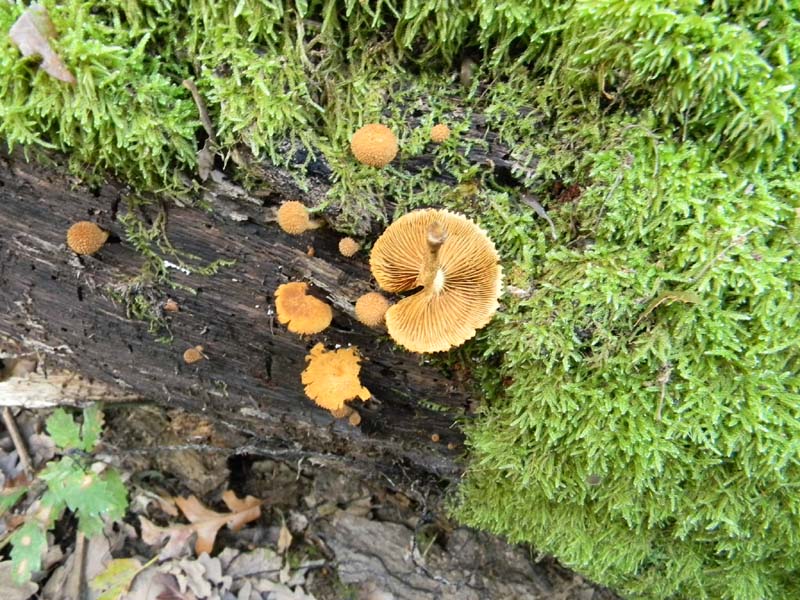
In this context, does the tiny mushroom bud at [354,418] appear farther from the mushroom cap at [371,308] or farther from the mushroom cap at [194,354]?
the mushroom cap at [194,354]

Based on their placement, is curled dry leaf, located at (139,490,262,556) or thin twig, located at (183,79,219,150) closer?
thin twig, located at (183,79,219,150)

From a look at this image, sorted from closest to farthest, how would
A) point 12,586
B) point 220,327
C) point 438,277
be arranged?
point 438,277 < point 220,327 < point 12,586

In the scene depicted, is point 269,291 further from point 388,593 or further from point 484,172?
point 388,593

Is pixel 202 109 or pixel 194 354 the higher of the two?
pixel 202 109

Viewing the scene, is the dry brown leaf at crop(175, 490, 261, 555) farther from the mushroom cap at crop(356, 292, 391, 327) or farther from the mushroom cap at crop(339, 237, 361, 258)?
the mushroom cap at crop(339, 237, 361, 258)

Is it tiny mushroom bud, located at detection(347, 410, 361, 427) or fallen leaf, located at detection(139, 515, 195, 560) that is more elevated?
tiny mushroom bud, located at detection(347, 410, 361, 427)

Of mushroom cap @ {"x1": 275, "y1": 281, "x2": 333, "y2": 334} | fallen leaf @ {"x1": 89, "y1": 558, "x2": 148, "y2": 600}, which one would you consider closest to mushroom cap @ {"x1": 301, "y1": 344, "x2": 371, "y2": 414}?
mushroom cap @ {"x1": 275, "y1": 281, "x2": 333, "y2": 334}

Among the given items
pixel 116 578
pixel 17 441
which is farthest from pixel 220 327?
pixel 17 441

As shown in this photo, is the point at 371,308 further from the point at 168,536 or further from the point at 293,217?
the point at 168,536
